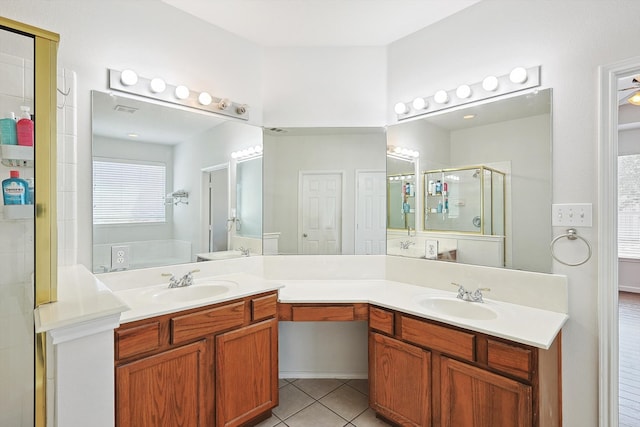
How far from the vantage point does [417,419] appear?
1706 mm

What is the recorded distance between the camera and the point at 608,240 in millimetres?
1513

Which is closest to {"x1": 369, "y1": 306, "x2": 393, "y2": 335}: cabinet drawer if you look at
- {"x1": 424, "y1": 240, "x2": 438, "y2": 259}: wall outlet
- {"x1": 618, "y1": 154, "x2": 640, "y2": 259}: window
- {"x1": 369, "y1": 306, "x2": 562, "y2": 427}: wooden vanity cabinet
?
{"x1": 369, "y1": 306, "x2": 562, "y2": 427}: wooden vanity cabinet

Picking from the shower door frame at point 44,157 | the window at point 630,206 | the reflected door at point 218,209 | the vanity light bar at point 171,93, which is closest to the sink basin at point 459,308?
the reflected door at point 218,209

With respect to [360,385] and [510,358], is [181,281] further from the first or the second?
[510,358]

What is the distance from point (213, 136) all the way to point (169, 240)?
81 cm

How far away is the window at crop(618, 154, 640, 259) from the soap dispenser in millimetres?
6488

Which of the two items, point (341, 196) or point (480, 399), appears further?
point (341, 196)

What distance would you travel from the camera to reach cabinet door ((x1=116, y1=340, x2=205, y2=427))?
1.39 metres

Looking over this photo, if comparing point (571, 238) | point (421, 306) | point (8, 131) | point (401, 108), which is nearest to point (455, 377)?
point (421, 306)

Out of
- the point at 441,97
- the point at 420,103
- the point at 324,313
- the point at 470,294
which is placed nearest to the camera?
the point at 470,294

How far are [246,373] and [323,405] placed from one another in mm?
697

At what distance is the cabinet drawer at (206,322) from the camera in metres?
1.55

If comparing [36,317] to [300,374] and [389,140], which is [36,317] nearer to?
[300,374]

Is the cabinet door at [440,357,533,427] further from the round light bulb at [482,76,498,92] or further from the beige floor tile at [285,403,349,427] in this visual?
the round light bulb at [482,76,498,92]
